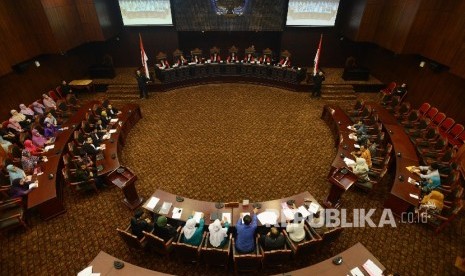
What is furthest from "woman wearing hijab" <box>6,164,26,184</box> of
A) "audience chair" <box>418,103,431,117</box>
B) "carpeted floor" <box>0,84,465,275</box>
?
Answer: "audience chair" <box>418,103,431,117</box>

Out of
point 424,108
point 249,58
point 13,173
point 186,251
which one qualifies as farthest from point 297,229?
point 249,58

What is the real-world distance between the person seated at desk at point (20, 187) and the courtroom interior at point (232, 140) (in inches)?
1.9

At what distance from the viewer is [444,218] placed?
574 cm

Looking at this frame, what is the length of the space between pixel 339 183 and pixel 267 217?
2098mm

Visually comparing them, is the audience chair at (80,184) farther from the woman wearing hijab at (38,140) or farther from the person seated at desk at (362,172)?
the person seated at desk at (362,172)

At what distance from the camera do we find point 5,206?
6.03 meters

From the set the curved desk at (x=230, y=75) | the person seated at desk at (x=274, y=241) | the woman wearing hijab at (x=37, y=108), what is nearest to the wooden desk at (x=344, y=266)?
the person seated at desk at (x=274, y=241)

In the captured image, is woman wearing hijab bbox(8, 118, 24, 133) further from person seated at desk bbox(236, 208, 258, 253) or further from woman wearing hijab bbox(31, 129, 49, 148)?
person seated at desk bbox(236, 208, 258, 253)

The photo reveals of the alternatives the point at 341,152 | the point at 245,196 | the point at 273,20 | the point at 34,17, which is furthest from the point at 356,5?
the point at 34,17

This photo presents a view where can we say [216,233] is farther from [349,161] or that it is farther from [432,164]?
[432,164]

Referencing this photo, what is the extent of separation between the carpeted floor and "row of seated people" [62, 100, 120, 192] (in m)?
0.52

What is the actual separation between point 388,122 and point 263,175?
5078mm

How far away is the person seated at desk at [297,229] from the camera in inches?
198

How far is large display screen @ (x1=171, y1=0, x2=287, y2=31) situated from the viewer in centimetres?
1260
